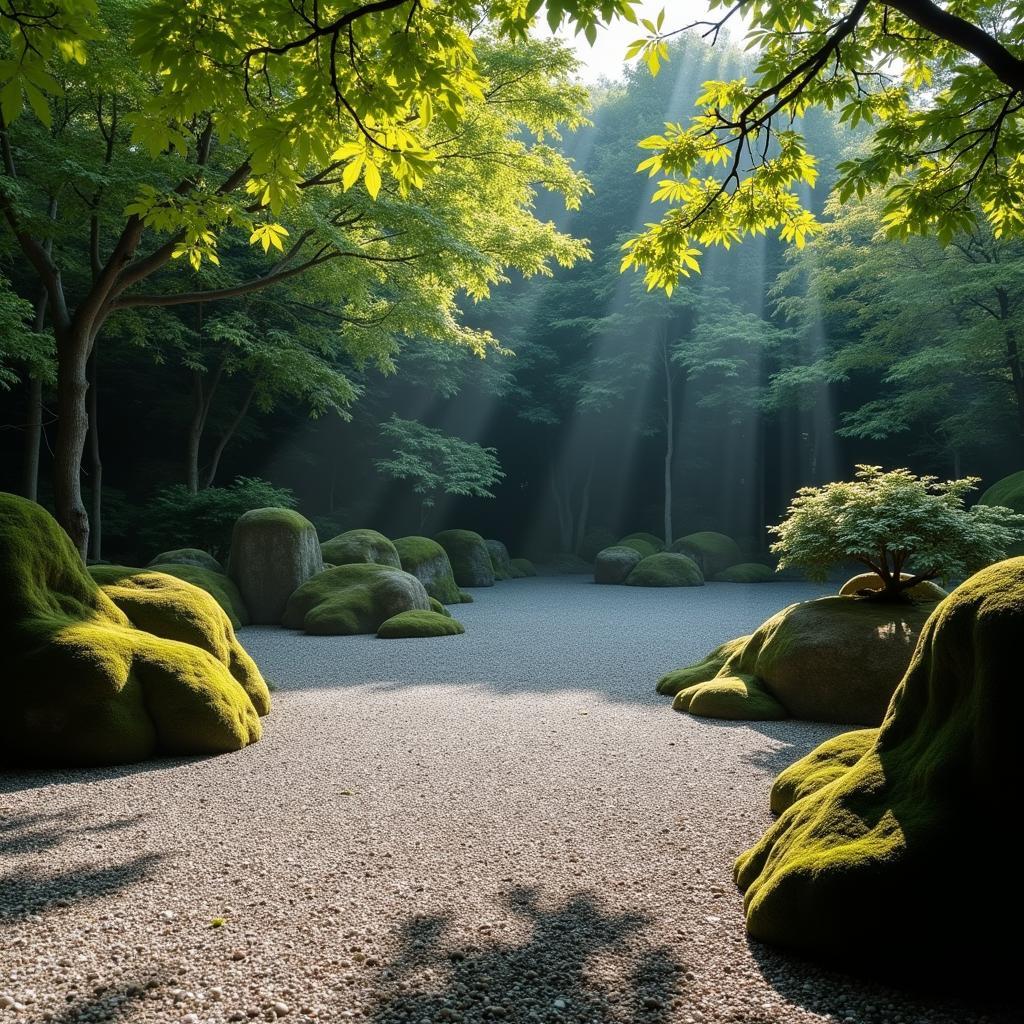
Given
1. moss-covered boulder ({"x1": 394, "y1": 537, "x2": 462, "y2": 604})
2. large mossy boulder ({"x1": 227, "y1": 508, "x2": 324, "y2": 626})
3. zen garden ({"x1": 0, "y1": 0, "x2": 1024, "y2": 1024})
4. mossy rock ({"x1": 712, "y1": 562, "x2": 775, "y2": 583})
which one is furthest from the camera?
mossy rock ({"x1": 712, "y1": 562, "x2": 775, "y2": 583})

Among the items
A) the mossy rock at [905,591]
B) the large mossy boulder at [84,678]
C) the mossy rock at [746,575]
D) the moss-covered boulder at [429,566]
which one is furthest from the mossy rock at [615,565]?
the large mossy boulder at [84,678]

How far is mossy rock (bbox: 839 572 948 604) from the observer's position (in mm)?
7206

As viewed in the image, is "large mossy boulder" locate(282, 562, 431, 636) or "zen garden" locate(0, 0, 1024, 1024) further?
"large mossy boulder" locate(282, 562, 431, 636)

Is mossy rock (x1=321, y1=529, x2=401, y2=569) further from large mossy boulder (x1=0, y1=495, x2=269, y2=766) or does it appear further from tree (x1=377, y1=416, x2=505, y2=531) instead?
large mossy boulder (x1=0, y1=495, x2=269, y2=766)

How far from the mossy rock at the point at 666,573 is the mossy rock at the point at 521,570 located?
13.8 ft

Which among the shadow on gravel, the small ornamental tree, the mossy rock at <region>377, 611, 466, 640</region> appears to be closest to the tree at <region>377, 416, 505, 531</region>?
the mossy rock at <region>377, 611, 466, 640</region>

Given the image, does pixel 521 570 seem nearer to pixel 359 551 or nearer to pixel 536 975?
pixel 359 551

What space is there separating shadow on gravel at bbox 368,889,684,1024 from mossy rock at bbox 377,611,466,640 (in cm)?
852

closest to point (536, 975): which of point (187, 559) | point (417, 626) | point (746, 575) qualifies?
point (417, 626)

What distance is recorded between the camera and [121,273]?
30.2 feet

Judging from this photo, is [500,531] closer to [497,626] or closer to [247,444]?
[247,444]

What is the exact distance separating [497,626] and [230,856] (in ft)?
30.7

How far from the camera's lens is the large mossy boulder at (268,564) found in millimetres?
12938

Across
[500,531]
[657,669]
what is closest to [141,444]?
[500,531]
